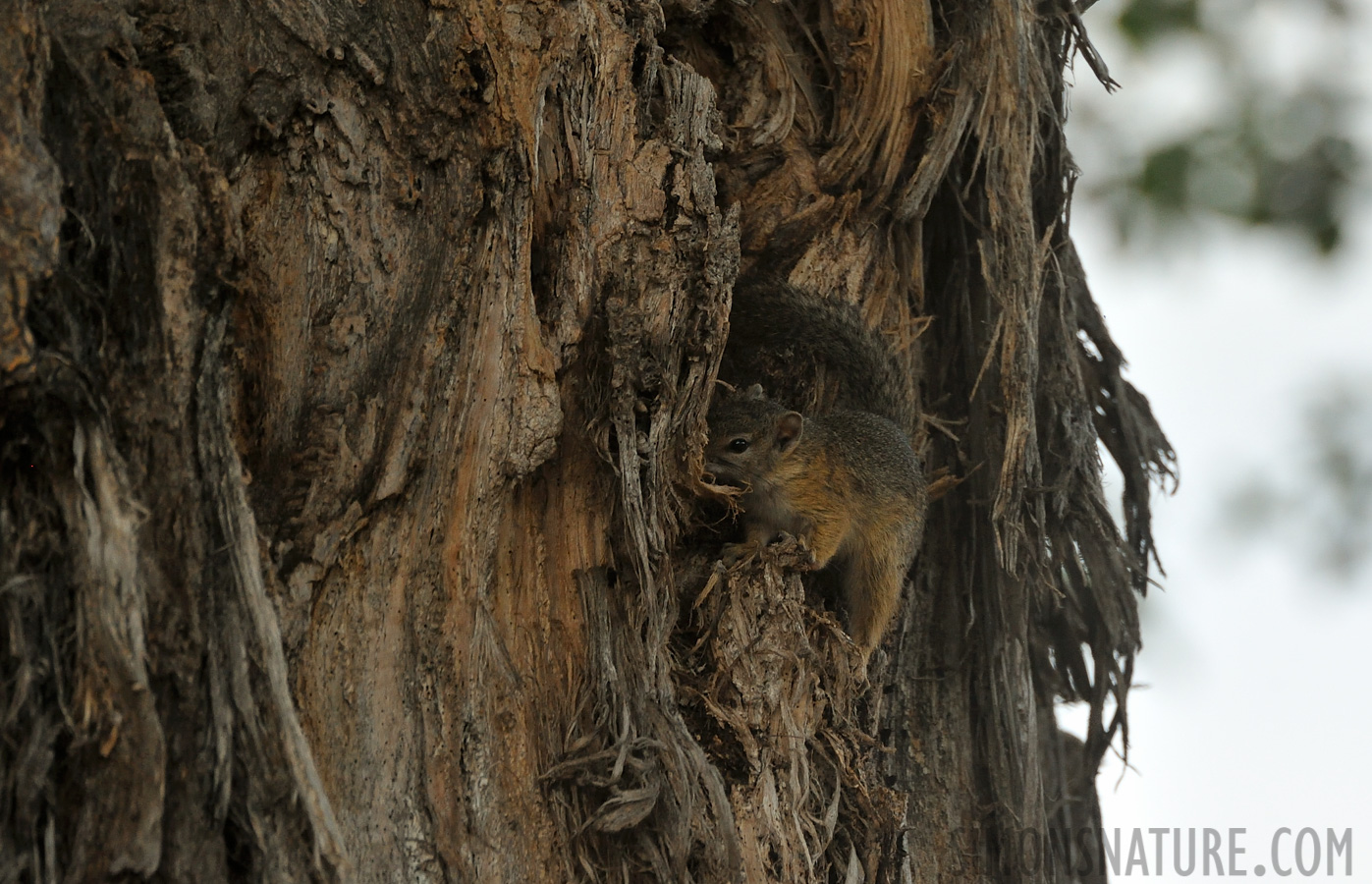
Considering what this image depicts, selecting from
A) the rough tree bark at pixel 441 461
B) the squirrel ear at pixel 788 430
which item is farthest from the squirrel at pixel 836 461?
the rough tree bark at pixel 441 461

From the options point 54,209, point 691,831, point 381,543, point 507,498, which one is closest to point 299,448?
point 381,543

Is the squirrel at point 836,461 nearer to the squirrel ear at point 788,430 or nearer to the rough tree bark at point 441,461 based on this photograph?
the squirrel ear at point 788,430

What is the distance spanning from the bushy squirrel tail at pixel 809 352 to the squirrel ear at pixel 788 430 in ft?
0.64

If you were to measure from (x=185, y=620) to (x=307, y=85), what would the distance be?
1.11m

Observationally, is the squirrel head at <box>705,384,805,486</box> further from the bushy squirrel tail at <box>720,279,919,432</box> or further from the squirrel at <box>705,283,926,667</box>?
the bushy squirrel tail at <box>720,279,919,432</box>

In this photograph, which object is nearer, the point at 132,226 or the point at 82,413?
the point at 82,413

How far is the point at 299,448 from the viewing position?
2260mm

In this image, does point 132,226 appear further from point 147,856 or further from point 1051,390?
point 1051,390

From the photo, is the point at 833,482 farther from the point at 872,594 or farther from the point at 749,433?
the point at 872,594

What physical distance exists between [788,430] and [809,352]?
0.26 meters

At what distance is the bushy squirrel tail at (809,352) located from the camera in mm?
3420

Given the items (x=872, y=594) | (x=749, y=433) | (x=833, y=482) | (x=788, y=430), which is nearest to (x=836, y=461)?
(x=833, y=482)

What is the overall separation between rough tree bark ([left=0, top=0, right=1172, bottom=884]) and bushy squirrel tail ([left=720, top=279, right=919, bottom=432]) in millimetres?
83

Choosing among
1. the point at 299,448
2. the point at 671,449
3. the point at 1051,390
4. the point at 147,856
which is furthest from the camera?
the point at 1051,390
